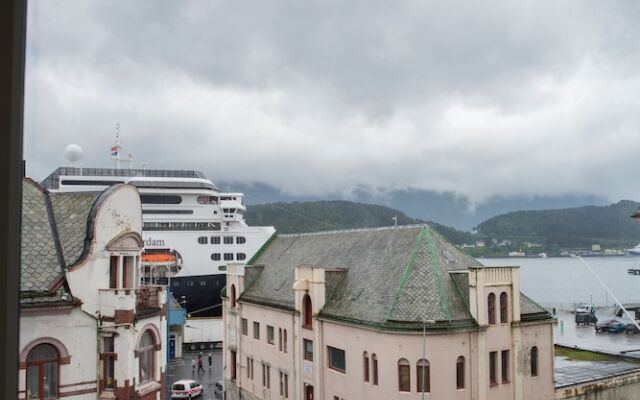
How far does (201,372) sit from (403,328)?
19.3 m

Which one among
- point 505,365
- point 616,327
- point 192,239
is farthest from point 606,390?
point 616,327

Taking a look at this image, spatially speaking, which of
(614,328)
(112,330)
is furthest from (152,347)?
(614,328)

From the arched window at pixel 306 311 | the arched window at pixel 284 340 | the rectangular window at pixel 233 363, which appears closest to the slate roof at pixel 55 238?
the arched window at pixel 306 311

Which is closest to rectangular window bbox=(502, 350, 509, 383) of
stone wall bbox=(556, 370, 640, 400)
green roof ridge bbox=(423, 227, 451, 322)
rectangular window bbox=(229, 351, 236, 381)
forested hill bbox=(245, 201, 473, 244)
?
stone wall bbox=(556, 370, 640, 400)

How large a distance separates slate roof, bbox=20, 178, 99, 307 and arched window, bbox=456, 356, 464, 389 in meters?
10.2

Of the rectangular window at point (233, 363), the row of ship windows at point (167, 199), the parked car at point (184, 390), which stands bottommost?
the parked car at point (184, 390)

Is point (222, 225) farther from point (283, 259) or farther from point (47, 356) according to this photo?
point (47, 356)

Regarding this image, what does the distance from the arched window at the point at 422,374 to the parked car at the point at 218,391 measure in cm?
1385

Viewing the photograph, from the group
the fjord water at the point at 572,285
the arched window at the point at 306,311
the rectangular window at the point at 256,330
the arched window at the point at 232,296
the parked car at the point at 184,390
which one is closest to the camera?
the arched window at the point at 306,311

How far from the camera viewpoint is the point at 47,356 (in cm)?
921

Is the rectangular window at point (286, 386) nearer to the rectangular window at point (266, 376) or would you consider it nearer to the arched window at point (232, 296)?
the rectangular window at point (266, 376)

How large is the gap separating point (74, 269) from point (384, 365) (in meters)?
8.89

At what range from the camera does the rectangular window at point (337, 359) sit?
58.0 feet

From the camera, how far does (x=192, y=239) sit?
1622 inches
